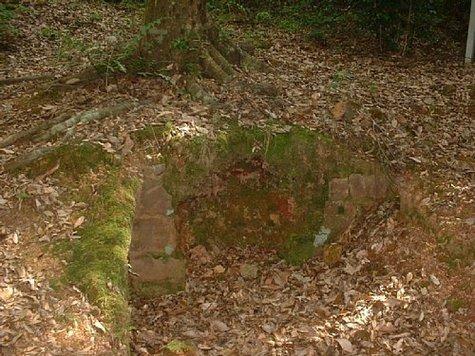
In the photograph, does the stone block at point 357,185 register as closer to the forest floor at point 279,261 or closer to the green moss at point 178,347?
the forest floor at point 279,261

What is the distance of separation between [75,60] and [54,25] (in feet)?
7.47

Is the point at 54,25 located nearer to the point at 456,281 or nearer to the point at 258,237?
the point at 258,237

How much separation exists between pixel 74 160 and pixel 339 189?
2.91 metres

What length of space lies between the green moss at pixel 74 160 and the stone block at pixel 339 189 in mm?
2448

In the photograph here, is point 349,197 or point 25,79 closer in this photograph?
point 349,197

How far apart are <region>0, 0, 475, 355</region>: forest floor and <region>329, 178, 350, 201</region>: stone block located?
1.28ft

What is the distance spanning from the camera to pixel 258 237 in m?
6.47

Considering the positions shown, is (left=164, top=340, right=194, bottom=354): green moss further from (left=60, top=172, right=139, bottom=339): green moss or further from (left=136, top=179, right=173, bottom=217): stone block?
(left=136, top=179, right=173, bottom=217): stone block

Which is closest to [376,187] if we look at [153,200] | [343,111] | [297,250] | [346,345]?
[343,111]

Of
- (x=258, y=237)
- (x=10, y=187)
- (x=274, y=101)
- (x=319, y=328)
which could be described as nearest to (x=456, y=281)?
(x=319, y=328)

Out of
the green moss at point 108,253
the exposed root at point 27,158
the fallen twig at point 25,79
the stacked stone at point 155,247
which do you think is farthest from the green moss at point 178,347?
the fallen twig at point 25,79

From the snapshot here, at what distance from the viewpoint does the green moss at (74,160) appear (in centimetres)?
530

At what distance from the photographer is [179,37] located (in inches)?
261

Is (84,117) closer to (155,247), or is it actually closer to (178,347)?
(155,247)
